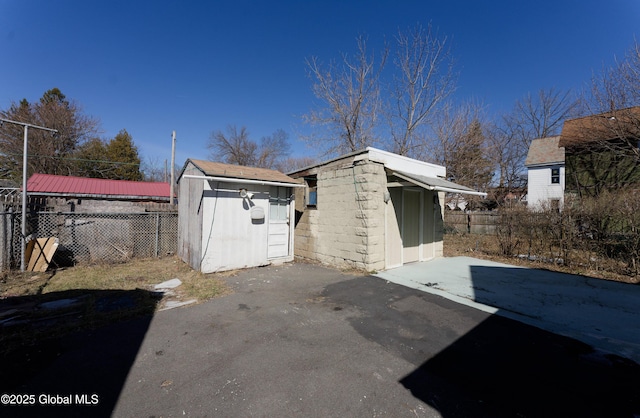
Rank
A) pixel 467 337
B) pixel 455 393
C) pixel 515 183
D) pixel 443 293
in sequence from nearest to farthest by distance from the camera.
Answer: pixel 455 393, pixel 467 337, pixel 443 293, pixel 515 183

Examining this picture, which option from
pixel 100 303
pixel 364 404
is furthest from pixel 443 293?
pixel 100 303

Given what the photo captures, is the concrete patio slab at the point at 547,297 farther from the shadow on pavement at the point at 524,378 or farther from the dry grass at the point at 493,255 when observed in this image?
the dry grass at the point at 493,255

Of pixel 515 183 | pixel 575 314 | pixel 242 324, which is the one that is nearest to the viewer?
pixel 242 324

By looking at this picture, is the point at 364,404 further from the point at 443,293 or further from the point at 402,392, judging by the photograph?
the point at 443,293

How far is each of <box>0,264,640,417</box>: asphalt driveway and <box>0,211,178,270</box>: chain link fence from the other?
5.09 metres

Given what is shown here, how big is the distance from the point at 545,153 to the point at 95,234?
28438mm

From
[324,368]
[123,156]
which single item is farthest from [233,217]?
[123,156]

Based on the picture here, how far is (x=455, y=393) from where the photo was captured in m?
2.25

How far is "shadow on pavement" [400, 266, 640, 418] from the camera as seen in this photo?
2078mm

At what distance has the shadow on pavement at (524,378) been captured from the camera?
2.08 meters

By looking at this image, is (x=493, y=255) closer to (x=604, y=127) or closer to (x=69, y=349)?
(x=604, y=127)

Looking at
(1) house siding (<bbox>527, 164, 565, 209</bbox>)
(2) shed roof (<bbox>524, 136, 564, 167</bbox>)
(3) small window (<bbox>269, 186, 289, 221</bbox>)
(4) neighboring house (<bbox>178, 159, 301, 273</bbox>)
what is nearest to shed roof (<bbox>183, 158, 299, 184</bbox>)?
(4) neighboring house (<bbox>178, 159, 301, 273</bbox>)

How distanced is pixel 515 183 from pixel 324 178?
2654 cm

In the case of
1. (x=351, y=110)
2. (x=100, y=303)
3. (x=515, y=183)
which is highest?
(x=351, y=110)
